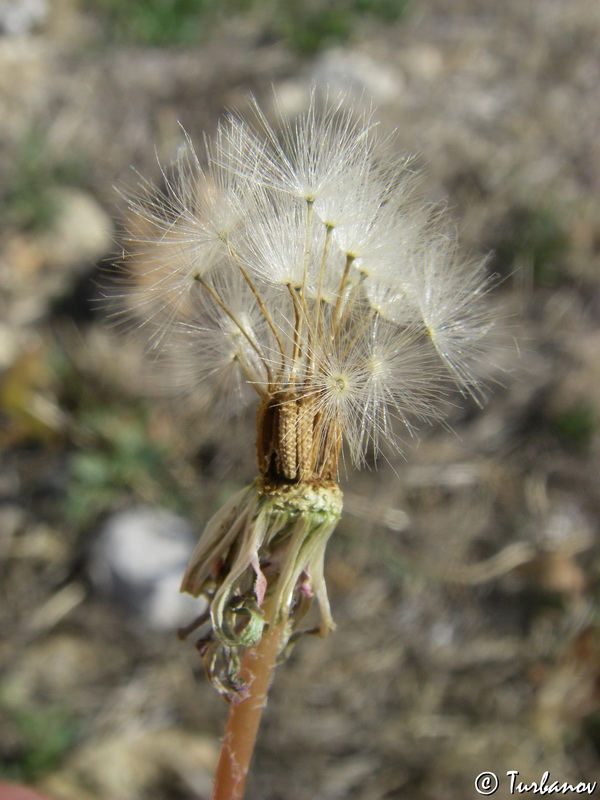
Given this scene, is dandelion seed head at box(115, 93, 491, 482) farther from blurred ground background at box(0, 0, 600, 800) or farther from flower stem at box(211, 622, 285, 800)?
blurred ground background at box(0, 0, 600, 800)

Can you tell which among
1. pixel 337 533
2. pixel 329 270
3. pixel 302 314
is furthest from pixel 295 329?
pixel 337 533

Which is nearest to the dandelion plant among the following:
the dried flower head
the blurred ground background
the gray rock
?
the dried flower head

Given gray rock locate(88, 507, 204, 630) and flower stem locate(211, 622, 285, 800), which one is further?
gray rock locate(88, 507, 204, 630)

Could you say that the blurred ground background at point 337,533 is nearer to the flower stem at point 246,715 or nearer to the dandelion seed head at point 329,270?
the dandelion seed head at point 329,270

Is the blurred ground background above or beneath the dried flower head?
beneath

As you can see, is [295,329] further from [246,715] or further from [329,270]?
[246,715]

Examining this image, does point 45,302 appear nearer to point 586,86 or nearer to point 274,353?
point 274,353

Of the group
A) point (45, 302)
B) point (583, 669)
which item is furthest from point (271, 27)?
point (583, 669)

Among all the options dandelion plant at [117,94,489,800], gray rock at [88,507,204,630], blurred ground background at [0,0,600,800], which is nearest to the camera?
dandelion plant at [117,94,489,800]
